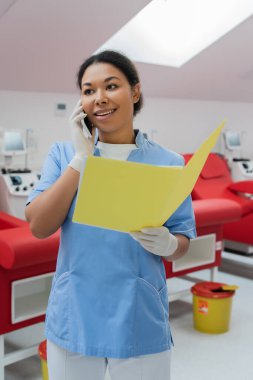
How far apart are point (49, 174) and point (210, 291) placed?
2161mm

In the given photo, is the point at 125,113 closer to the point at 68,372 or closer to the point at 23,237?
the point at 68,372

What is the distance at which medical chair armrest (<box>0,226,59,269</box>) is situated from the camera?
2.05 meters

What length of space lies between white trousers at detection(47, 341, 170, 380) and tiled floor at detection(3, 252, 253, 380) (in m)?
1.27

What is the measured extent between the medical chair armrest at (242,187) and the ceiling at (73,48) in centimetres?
119

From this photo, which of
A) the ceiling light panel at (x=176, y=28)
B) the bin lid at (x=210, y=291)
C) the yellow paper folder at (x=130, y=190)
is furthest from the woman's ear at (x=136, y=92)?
the ceiling light panel at (x=176, y=28)

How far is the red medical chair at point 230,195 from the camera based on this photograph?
177 inches

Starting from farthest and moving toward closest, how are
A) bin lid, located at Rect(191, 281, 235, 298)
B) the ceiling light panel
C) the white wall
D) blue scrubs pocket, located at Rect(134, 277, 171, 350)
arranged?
the ceiling light panel → the white wall → bin lid, located at Rect(191, 281, 235, 298) → blue scrubs pocket, located at Rect(134, 277, 171, 350)

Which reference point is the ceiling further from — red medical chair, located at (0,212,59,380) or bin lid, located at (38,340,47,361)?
bin lid, located at (38,340,47,361)

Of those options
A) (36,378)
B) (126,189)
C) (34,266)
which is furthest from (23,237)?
(126,189)

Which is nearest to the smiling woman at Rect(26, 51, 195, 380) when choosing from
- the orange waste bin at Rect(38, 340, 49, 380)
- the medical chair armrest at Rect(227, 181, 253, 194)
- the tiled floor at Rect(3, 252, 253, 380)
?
the orange waste bin at Rect(38, 340, 49, 380)

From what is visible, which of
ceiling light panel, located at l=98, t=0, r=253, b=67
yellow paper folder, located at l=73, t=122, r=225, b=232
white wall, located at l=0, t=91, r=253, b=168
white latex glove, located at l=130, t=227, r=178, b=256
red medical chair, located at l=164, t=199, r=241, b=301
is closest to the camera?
yellow paper folder, located at l=73, t=122, r=225, b=232

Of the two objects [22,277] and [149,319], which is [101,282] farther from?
[22,277]

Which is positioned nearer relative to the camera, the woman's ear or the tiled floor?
the woman's ear

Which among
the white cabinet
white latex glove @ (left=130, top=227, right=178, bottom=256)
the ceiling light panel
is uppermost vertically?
the ceiling light panel
